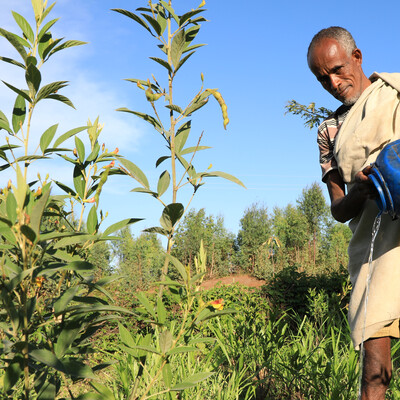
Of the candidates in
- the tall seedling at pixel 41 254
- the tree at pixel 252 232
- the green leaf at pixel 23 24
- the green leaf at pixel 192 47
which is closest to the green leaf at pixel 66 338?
the tall seedling at pixel 41 254

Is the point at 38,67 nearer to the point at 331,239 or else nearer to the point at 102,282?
the point at 102,282

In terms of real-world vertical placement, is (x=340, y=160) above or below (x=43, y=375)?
above

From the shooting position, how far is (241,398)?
3.19 metres

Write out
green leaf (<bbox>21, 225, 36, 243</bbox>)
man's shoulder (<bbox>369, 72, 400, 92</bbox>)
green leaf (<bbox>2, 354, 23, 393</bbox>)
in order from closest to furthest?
green leaf (<bbox>21, 225, 36, 243</bbox>) < green leaf (<bbox>2, 354, 23, 393</bbox>) < man's shoulder (<bbox>369, 72, 400, 92</bbox>)

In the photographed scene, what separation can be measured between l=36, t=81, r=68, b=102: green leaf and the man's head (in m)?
1.28

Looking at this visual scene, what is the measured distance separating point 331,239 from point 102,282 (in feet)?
59.3

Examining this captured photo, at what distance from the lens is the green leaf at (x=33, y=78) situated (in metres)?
1.45

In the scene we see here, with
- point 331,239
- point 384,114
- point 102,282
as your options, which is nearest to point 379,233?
point 384,114

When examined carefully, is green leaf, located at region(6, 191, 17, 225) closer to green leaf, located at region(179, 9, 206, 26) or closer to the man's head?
green leaf, located at region(179, 9, 206, 26)

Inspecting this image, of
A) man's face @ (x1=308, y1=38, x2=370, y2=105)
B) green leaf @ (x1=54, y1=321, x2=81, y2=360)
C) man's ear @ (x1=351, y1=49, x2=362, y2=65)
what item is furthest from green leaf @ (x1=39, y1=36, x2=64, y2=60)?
man's ear @ (x1=351, y1=49, x2=362, y2=65)

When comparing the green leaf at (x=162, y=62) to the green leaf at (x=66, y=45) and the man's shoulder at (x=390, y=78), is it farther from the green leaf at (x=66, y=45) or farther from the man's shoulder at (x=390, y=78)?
the man's shoulder at (x=390, y=78)

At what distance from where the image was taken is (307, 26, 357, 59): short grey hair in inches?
85.9

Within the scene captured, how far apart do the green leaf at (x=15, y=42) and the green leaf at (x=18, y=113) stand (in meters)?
0.15

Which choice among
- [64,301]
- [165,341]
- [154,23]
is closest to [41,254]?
[64,301]
